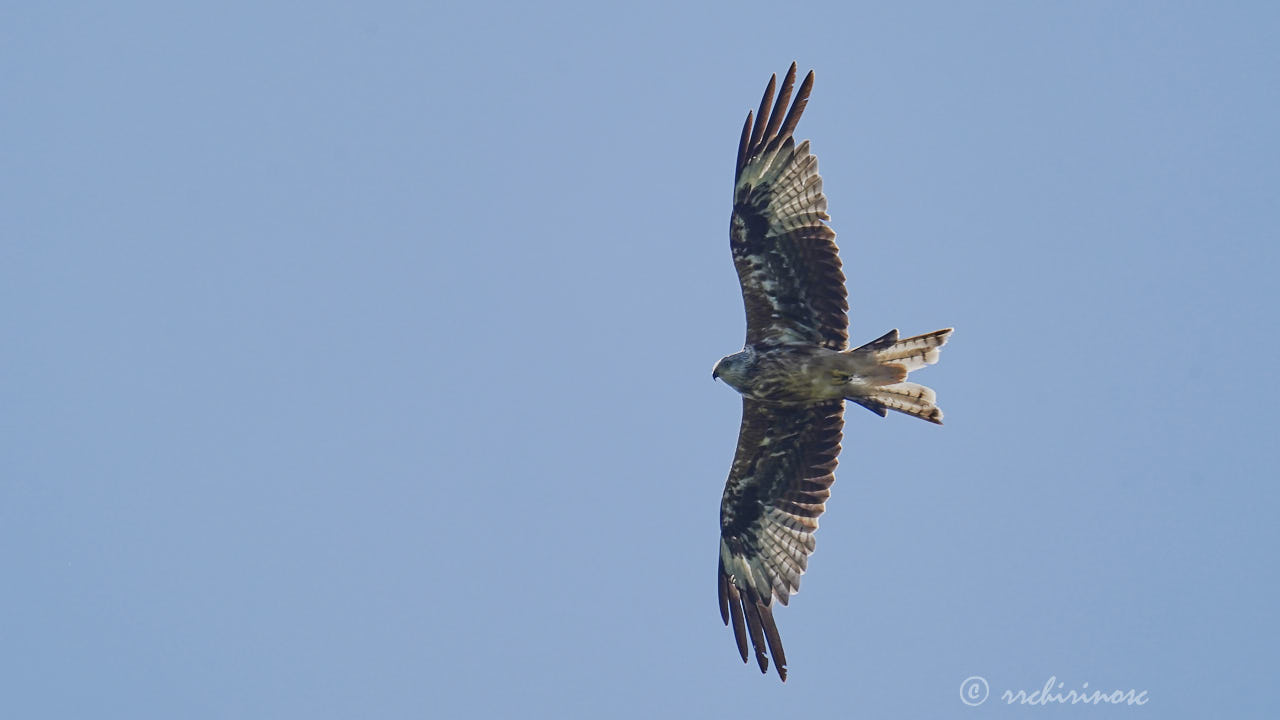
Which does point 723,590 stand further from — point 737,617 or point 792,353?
point 792,353

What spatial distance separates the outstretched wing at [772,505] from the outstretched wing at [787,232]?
2.69 feet

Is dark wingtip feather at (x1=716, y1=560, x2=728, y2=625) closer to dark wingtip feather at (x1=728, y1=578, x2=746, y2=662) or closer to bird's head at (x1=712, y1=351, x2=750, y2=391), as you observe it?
dark wingtip feather at (x1=728, y1=578, x2=746, y2=662)

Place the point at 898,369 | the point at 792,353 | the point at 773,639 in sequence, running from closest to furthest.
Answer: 1. the point at 898,369
2. the point at 792,353
3. the point at 773,639

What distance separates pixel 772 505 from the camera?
11.5m

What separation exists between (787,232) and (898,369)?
1.37 m

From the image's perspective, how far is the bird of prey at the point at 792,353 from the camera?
10445 mm

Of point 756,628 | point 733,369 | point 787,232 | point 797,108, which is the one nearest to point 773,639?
point 756,628

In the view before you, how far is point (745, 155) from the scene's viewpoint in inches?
415

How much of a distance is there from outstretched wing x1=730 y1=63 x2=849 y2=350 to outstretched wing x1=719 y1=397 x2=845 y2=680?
2.69ft

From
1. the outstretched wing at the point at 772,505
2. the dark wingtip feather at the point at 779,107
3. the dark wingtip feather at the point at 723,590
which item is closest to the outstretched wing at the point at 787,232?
the dark wingtip feather at the point at 779,107

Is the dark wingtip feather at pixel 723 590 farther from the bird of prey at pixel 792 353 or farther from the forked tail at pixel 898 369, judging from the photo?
the forked tail at pixel 898 369

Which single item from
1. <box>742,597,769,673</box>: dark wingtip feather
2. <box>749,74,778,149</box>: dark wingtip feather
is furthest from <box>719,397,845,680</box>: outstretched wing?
<box>749,74,778,149</box>: dark wingtip feather

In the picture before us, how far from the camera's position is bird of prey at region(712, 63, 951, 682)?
34.3 ft

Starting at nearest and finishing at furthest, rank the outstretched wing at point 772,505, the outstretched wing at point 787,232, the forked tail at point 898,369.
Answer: the forked tail at point 898,369 → the outstretched wing at point 787,232 → the outstretched wing at point 772,505
